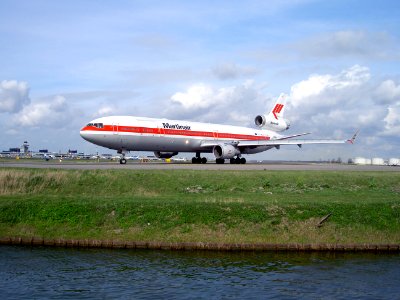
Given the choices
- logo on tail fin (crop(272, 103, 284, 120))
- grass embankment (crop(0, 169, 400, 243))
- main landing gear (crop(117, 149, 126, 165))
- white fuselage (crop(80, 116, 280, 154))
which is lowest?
grass embankment (crop(0, 169, 400, 243))

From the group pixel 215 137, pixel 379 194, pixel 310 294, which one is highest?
pixel 215 137

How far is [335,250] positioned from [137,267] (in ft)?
30.4

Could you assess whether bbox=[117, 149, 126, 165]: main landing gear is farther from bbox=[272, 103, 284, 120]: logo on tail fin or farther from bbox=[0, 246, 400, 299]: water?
bbox=[272, 103, 284, 120]: logo on tail fin

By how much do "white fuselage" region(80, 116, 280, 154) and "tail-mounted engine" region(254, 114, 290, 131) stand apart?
28.1 ft

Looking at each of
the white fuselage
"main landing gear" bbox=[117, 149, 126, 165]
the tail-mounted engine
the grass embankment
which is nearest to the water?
the grass embankment

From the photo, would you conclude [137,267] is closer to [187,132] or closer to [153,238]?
[153,238]

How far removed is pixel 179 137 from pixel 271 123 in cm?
2385

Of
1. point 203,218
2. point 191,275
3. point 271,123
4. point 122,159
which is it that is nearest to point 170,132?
point 122,159

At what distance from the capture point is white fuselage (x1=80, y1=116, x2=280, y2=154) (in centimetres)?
5244

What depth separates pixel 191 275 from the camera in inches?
720

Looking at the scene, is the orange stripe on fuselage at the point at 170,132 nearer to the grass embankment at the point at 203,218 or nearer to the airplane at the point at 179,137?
the airplane at the point at 179,137

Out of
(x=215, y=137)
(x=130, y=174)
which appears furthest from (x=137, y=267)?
(x=215, y=137)

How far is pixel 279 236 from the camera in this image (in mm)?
24094

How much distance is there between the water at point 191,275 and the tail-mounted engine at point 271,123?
5672 cm
